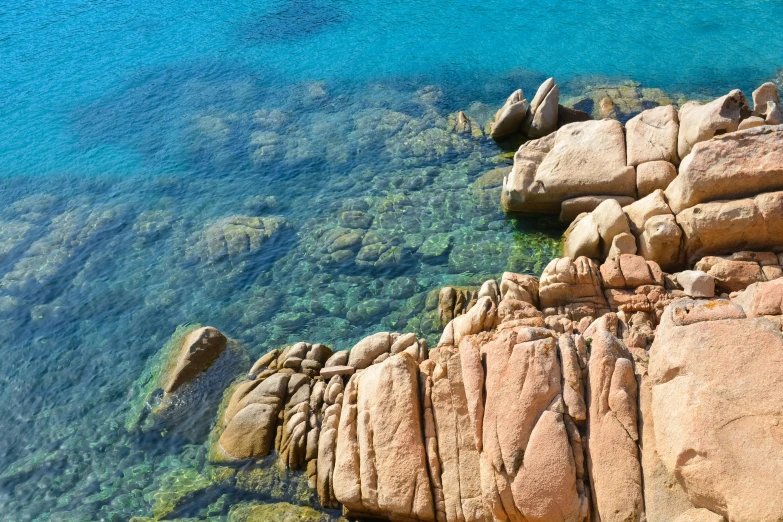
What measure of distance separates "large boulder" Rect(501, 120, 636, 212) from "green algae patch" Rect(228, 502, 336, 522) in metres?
14.0

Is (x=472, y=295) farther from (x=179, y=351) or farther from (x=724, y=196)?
(x=179, y=351)

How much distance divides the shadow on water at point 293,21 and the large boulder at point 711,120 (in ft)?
90.6

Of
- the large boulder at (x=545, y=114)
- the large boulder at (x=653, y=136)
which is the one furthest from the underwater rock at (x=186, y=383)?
the large boulder at (x=545, y=114)

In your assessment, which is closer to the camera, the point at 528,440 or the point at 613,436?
the point at 613,436

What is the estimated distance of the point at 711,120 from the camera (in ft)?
70.1

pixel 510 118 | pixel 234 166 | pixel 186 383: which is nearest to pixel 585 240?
pixel 510 118

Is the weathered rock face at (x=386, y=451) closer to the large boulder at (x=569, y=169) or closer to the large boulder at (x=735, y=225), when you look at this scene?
the large boulder at (x=735, y=225)

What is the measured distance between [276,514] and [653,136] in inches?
700

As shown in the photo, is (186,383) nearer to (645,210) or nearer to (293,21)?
(645,210)

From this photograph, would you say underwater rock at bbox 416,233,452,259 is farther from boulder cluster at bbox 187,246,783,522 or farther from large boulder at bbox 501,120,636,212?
boulder cluster at bbox 187,246,783,522

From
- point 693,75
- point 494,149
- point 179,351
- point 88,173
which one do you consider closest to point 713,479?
point 179,351

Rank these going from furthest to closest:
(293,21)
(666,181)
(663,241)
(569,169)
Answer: (293,21) → (569,169) → (666,181) → (663,241)

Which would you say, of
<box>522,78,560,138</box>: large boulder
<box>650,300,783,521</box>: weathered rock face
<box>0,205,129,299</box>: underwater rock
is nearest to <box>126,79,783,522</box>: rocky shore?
<box>650,300,783,521</box>: weathered rock face

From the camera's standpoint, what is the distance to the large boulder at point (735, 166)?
1830 centimetres
